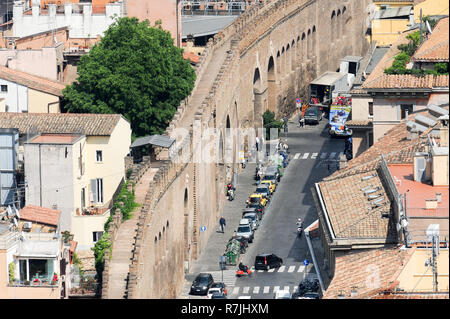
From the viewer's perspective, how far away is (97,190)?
9794 cm

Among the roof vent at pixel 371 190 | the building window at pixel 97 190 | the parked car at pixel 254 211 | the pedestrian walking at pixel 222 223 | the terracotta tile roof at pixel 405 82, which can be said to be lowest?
the pedestrian walking at pixel 222 223

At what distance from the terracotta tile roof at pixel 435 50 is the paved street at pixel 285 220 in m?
14.0

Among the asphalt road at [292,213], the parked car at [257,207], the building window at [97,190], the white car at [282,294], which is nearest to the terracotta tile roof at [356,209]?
the white car at [282,294]

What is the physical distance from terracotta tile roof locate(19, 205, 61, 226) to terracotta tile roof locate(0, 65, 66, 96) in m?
20.2

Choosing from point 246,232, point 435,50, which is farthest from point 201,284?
point 435,50

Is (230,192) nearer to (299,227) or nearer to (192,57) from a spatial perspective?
(299,227)

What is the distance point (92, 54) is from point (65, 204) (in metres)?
16.7

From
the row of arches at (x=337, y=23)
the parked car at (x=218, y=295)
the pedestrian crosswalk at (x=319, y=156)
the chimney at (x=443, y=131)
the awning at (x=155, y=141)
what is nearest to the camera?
the chimney at (x=443, y=131)

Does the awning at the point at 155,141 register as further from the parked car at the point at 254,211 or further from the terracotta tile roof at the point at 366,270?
the terracotta tile roof at the point at 366,270

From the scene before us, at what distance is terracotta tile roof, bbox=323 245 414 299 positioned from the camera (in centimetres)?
5856

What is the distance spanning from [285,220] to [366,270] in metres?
41.2

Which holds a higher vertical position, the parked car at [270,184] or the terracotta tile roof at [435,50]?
the terracotta tile roof at [435,50]

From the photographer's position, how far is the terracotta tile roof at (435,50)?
90125mm

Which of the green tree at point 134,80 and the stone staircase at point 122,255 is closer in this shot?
the stone staircase at point 122,255
